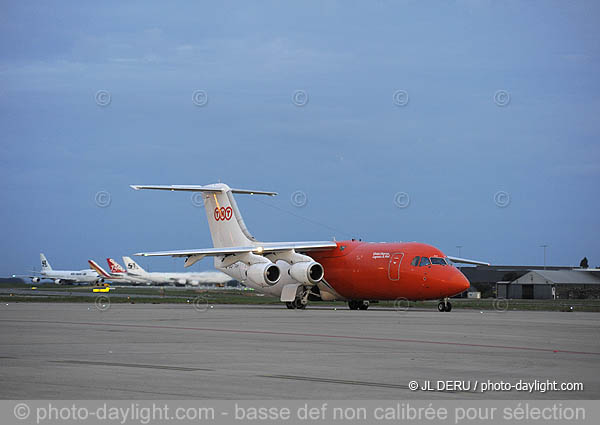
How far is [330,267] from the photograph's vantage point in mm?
45625

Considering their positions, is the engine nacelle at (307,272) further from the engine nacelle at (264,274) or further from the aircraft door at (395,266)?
the aircraft door at (395,266)

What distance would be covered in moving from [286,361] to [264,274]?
2970cm

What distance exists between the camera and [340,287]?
4497cm

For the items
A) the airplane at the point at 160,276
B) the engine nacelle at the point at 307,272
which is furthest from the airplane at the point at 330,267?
the airplane at the point at 160,276

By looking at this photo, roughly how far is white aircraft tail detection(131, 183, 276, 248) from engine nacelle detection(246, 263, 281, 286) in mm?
4351

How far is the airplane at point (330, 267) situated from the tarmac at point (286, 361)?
16.8 meters

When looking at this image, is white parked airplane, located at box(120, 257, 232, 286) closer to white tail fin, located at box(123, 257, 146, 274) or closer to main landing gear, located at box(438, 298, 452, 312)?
white tail fin, located at box(123, 257, 146, 274)

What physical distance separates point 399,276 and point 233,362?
28.4 metres

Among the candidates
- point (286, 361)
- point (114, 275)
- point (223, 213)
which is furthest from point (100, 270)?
point (286, 361)

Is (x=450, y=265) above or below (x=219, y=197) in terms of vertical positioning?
below

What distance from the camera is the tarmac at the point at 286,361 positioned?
405 inches
